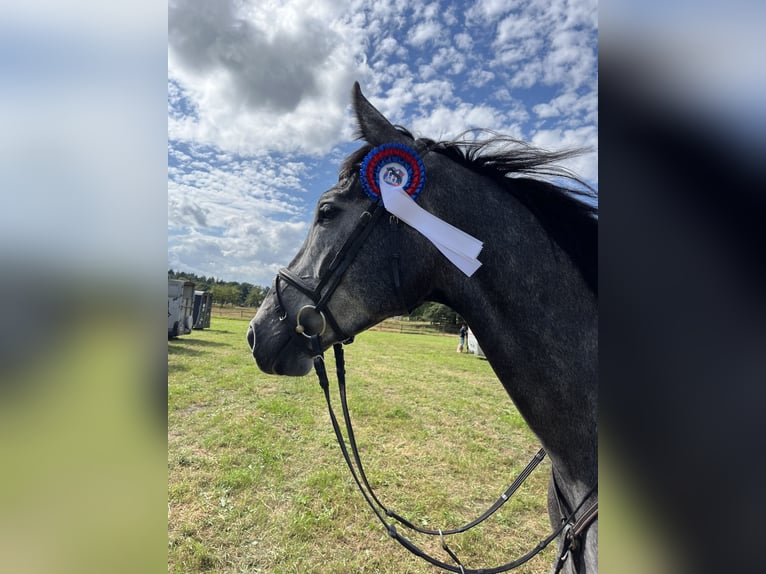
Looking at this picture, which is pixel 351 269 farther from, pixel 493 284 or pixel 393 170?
pixel 493 284

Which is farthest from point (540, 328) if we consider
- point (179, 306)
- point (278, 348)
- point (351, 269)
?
point (179, 306)

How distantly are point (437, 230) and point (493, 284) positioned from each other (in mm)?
340

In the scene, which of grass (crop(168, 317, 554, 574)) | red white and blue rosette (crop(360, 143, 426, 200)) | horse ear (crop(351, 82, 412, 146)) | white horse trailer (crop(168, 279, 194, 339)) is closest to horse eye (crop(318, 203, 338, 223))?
red white and blue rosette (crop(360, 143, 426, 200))

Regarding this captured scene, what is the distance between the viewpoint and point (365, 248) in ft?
6.07

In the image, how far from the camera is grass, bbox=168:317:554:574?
3955 millimetres

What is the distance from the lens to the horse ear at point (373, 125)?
196cm

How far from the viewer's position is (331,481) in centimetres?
550

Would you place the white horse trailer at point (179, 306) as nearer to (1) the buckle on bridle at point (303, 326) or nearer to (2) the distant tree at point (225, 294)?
(1) the buckle on bridle at point (303, 326)

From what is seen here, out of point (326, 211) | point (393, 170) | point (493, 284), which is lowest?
point (493, 284)

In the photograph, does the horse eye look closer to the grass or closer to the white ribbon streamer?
the white ribbon streamer

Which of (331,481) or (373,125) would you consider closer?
(373,125)
